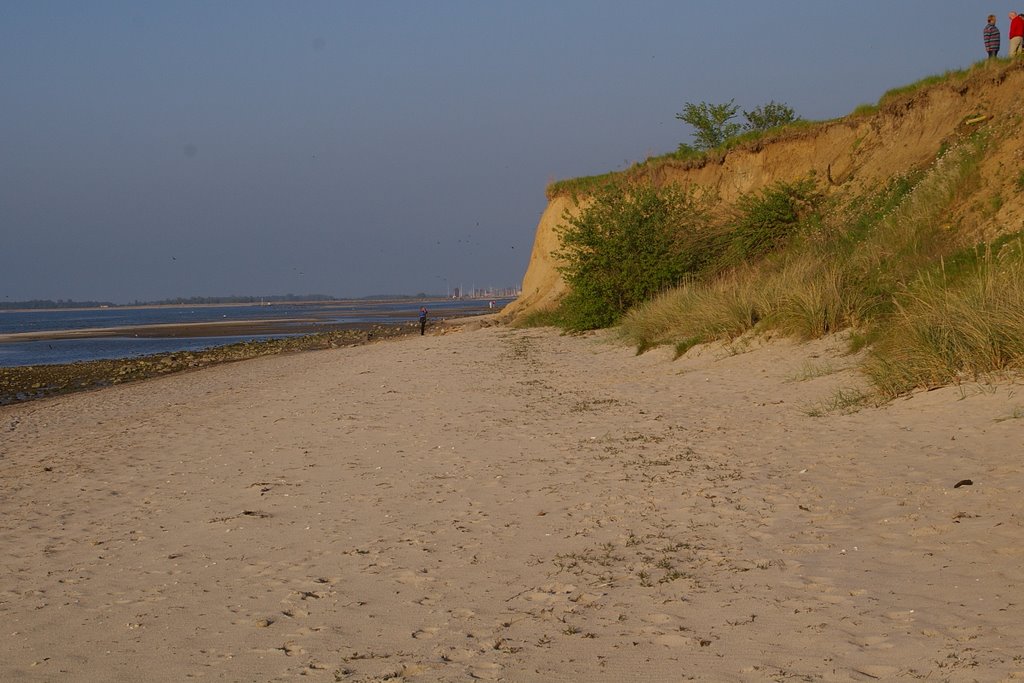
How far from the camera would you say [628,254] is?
85.1 ft

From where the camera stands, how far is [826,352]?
42.9ft

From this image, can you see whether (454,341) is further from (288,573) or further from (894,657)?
(894,657)

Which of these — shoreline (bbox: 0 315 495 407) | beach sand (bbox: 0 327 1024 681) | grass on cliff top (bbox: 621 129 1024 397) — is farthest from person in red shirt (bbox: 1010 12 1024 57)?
shoreline (bbox: 0 315 495 407)

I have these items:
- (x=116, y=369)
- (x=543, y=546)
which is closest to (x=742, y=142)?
(x=116, y=369)

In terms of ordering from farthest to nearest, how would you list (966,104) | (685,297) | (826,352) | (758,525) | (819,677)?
1. (966,104)
2. (685,297)
3. (826,352)
4. (758,525)
5. (819,677)

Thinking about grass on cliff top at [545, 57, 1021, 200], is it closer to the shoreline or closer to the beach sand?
the shoreline

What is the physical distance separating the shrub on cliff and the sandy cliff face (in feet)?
8.88

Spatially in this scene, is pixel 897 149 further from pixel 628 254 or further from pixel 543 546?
pixel 543 546

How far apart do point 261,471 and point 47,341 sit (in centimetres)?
4931

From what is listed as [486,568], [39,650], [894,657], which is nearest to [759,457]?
[486,568]

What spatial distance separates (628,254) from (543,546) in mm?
20616

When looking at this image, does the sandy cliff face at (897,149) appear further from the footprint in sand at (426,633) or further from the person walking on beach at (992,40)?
the footprint in sand at (426,633)

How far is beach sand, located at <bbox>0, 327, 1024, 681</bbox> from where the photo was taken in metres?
4.19

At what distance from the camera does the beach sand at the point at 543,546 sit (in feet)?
13.8
